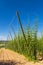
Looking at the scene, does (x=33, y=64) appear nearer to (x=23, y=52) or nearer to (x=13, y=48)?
(x=23, y=52)

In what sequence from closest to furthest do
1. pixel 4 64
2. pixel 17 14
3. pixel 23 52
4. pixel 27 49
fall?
pixel 4 64 → pixel 17 14 → pixel 27 49 → pixel 23 52

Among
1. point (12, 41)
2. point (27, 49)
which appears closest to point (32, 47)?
point (27, 49)

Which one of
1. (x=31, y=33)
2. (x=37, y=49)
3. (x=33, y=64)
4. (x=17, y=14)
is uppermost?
(x=17, y=14)

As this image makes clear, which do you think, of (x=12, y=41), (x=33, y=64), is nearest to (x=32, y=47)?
(x=33, y=64)

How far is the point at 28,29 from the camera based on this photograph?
8.45m

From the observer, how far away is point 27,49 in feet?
27.3

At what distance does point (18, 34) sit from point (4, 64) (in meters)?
3.18

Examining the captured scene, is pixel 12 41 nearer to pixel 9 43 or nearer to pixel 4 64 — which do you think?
pixel 9 43

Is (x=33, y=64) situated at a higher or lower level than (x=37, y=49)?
lower

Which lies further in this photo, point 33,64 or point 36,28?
point 36,28

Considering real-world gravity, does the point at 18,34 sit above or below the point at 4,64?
above

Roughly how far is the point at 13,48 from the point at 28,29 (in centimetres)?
273

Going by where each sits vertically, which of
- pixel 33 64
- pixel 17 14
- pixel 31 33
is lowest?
pixel 33 64

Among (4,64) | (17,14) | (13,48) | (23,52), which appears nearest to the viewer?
(4,64)
